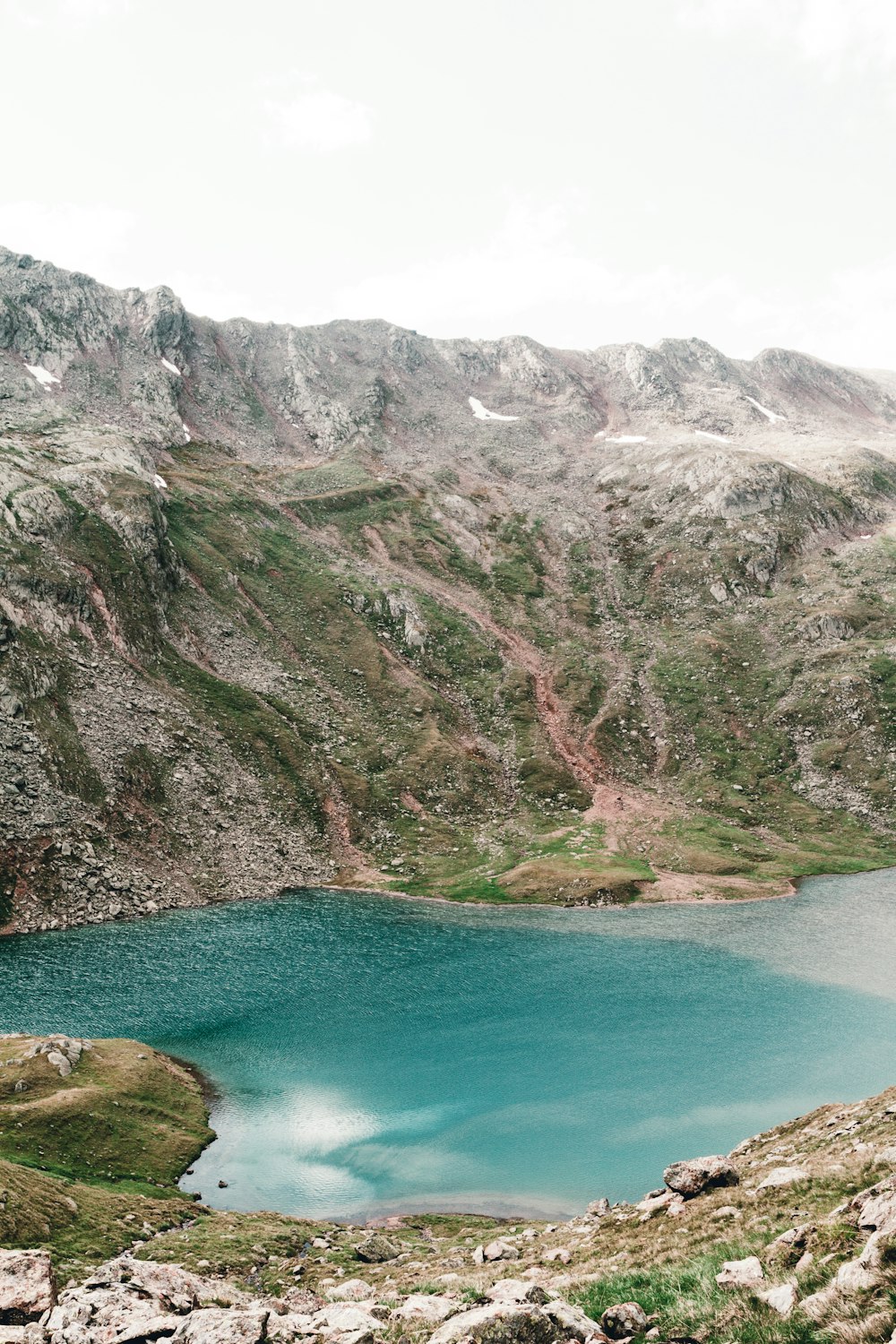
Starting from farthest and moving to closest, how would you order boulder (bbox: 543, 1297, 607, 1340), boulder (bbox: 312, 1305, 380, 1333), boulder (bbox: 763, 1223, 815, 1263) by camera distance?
boulder (bbox: 312, 1305, 380, 1333) → boulder (bbox: 763, 1223, 815, 1263) → boulder (bbox: 543, 1297, 607, 1340)

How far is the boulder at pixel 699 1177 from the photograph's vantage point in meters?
27.1

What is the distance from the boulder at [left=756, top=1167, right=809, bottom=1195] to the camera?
22859 mm

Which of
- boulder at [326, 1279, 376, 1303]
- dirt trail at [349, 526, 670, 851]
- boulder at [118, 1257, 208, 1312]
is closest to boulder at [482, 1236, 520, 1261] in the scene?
boulder at [326, 1279, 376, 1303]

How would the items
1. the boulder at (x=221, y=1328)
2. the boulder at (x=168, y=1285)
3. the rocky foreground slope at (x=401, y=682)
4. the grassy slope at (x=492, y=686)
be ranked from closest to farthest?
the boulder at (x=221, y=1328), the boulder at (x=168, y=1285), the rocky foreground slope at (x=401, y=682), the grassy slope at (x=492, y=686)

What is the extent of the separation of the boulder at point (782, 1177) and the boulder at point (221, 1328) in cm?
1580

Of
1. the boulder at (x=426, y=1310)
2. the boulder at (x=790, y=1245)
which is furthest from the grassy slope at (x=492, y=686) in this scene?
the boulder at (x=790, y=1245)

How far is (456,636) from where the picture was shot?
528 ft

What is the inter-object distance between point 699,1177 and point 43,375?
733 feet

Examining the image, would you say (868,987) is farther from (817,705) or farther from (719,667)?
(719,667)

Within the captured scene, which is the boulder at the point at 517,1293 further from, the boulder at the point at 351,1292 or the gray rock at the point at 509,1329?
the boulder at the point at 351,1292

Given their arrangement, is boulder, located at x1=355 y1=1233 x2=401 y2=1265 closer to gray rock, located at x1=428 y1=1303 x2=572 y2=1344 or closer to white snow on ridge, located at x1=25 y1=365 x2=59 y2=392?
gray rock, located at x1=428 y1=1303 x2=572 y2=1344

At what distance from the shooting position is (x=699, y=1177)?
2742cm

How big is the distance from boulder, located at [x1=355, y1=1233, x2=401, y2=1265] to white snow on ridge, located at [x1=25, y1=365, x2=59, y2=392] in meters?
207

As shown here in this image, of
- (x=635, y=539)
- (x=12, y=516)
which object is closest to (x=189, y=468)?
(x=12, y=516)
